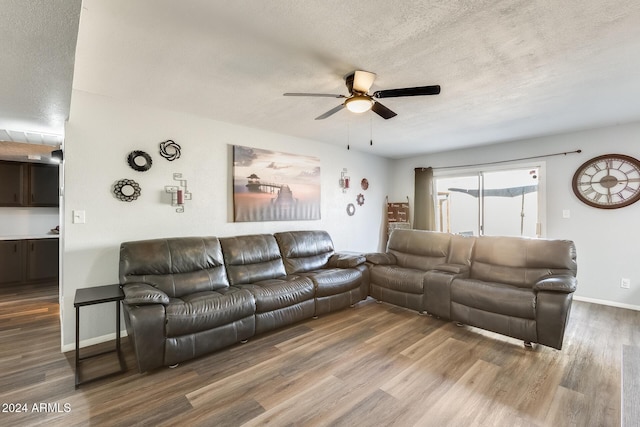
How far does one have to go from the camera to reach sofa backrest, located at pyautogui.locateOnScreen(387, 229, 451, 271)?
13.4 feet

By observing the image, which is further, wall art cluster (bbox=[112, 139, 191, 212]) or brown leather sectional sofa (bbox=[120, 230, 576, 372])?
wall art cluster (bbox=[112, 139, 191, 212])

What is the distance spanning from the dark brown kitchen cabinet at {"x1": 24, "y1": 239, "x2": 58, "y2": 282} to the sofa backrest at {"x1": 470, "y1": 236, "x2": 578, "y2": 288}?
22.4ft

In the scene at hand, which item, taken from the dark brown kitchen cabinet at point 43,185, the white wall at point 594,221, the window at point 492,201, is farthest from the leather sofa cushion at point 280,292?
the dark brown kitchen cabinet at point 43,185

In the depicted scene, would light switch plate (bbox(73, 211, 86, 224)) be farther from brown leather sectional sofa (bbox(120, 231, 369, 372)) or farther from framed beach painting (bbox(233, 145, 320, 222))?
framed beach painting (bbox(233, 145, 320, 222))

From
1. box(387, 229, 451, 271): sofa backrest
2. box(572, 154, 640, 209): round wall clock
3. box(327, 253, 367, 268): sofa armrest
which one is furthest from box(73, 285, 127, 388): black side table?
box(572, 154, 640, 209): round wall clock

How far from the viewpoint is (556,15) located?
5.69 feet

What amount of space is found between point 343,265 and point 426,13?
307 centimetres

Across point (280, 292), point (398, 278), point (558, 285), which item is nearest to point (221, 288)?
point (280, 292)

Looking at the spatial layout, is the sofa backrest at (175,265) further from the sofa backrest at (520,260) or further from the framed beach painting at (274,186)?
the sofa backrest at (520,260)

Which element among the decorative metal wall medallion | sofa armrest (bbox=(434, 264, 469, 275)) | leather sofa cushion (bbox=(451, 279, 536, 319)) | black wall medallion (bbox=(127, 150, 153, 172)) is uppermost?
black wall medallion (bbox=(127, 150, 153, 172))

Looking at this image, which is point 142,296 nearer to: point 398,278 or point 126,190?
point 126,190

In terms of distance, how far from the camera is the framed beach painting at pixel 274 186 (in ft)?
13.1

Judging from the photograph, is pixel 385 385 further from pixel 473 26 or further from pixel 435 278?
pixel 473 26

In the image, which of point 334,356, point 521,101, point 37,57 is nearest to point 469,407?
point 334,356
